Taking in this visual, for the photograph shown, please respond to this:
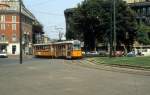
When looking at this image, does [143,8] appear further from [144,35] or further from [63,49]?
[63,49]

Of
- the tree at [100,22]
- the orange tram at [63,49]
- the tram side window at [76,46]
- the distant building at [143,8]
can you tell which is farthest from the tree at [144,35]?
the tram side window at [76,46]

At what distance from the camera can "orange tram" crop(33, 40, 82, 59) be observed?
65188mm

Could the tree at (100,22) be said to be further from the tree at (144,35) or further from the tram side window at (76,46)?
the tree at (144,35)

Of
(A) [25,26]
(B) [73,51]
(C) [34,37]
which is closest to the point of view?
(B) [73,51]

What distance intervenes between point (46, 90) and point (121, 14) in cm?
6305

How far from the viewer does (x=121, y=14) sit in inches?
3177

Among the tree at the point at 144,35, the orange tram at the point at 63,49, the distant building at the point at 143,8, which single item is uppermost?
the distant building at the point at 143,8

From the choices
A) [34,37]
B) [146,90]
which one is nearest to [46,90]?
[146,90]

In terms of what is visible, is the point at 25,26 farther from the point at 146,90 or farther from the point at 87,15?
the point at 146,90

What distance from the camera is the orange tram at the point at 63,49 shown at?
214 ft

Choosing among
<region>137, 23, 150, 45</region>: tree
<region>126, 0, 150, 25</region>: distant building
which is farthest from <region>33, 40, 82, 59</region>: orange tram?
<region>126, 0, 150, 25</region>: distant building

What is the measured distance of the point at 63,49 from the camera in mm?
66812

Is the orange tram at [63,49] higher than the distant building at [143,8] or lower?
lower

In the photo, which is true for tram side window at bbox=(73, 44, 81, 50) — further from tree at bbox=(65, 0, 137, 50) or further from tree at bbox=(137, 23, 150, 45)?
tree at bbox=(137, 23, 150, 45)
